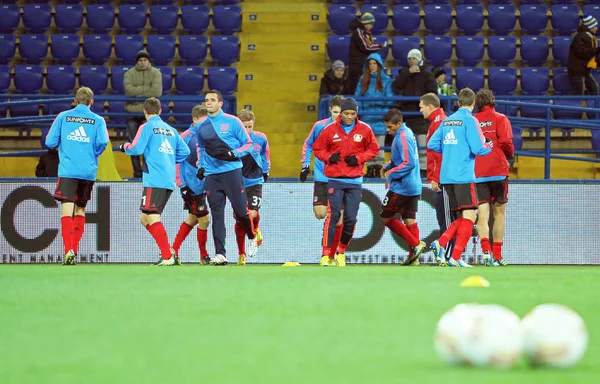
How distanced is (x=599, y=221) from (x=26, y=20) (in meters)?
13.0

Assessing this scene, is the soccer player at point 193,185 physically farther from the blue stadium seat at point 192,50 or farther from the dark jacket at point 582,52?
the dark jacket at point 582,52

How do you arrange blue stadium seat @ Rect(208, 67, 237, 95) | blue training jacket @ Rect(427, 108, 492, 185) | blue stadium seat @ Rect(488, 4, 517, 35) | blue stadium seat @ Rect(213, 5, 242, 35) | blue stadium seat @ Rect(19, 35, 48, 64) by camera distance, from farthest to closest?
blue stadium seat @ Rect(213, 5, 242, 35) < blue stadium seat @ Rect(488, 4, 517, 35) < blue stadium seat @ Rect(19, 35, 48, 64) < blue stadium seat @ Rect(208, 67, 237, 95) < blue training jacket @ Rect(427, 108, 492, 185)

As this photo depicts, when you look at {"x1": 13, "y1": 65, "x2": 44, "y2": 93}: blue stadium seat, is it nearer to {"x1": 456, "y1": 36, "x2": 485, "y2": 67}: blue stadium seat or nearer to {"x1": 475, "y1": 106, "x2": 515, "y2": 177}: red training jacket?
{"x1": 456, "y1": 36, "x2": 485, "y2": 67}: blue stadium seat

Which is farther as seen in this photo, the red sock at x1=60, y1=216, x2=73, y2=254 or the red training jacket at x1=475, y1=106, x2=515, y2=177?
the red training jacket at x1=475, y1=106, x2=515, y2=177

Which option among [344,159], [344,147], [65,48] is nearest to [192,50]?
[65,48]

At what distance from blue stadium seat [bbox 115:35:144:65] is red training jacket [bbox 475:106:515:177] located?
34.3 feet

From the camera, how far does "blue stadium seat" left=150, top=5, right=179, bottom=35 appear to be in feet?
75.4

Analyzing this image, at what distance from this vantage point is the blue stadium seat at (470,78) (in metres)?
20.8

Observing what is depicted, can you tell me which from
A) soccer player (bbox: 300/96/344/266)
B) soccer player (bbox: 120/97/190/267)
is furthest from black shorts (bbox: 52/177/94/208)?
soccer player (bbox: 300/96/344/266)

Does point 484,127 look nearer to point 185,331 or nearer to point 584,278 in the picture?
point 584,278

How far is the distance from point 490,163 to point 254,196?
10.6ft

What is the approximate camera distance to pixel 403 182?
1399 centimetres

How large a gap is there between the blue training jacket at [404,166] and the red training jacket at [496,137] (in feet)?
2.66

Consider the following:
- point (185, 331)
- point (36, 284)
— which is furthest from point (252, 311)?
point (36, 284)
